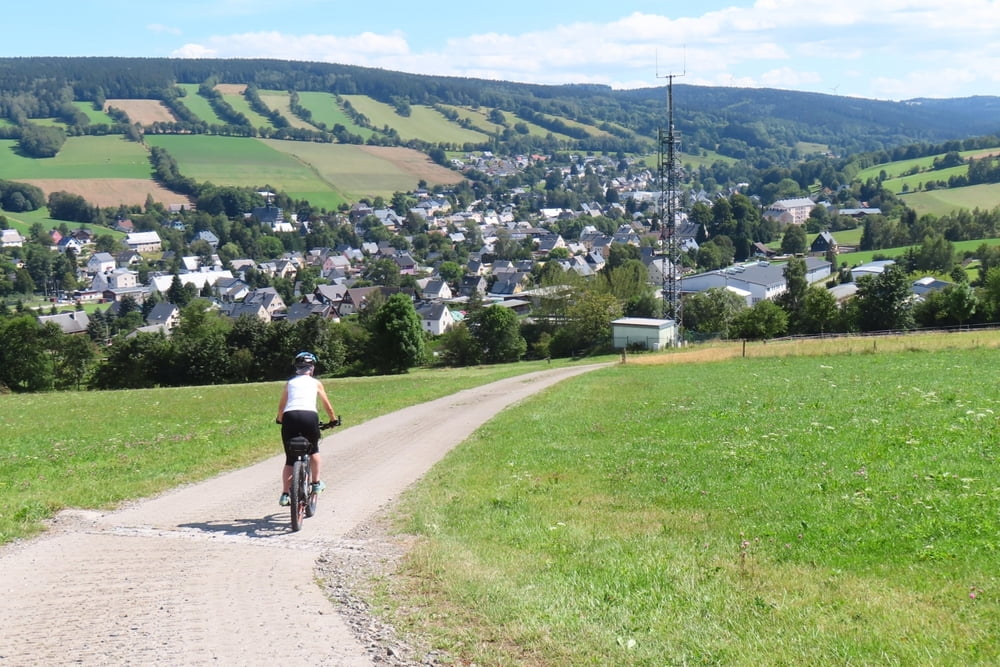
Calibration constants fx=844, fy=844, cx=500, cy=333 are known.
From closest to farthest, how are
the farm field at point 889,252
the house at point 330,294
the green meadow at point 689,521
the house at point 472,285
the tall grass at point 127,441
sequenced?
the green meadow at point 689,521, the tall grass at point 127,441, the farm field at point 889,252, the house at point 330,294, the house at point 472,285

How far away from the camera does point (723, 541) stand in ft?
34.6

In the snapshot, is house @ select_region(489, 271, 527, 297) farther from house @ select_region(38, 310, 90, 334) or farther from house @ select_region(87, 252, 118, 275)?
house @ select_region(87, 252, 118, 275)

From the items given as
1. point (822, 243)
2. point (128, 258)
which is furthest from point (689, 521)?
point (128, 258)

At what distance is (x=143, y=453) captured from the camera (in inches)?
797

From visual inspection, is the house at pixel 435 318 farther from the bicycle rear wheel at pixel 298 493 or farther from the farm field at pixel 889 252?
the bicycle rear wheel at pixel 298 493

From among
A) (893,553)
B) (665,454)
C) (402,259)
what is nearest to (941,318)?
(665,454)

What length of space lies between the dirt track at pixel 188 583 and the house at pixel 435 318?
10770 centimetres

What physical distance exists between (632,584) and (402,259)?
190110 mm

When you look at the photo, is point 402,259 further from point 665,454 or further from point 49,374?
point 665,454

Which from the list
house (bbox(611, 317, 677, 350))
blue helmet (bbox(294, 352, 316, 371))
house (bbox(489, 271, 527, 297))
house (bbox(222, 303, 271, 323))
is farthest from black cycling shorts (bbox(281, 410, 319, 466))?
house (bbox(489, 271, 527, 297))

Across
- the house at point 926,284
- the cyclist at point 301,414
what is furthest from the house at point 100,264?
the cyclist at point 301,414

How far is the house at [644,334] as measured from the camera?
228 feet

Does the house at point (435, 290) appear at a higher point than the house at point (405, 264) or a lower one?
lower

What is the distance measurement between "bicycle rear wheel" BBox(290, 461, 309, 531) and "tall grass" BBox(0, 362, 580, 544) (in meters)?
3.53
